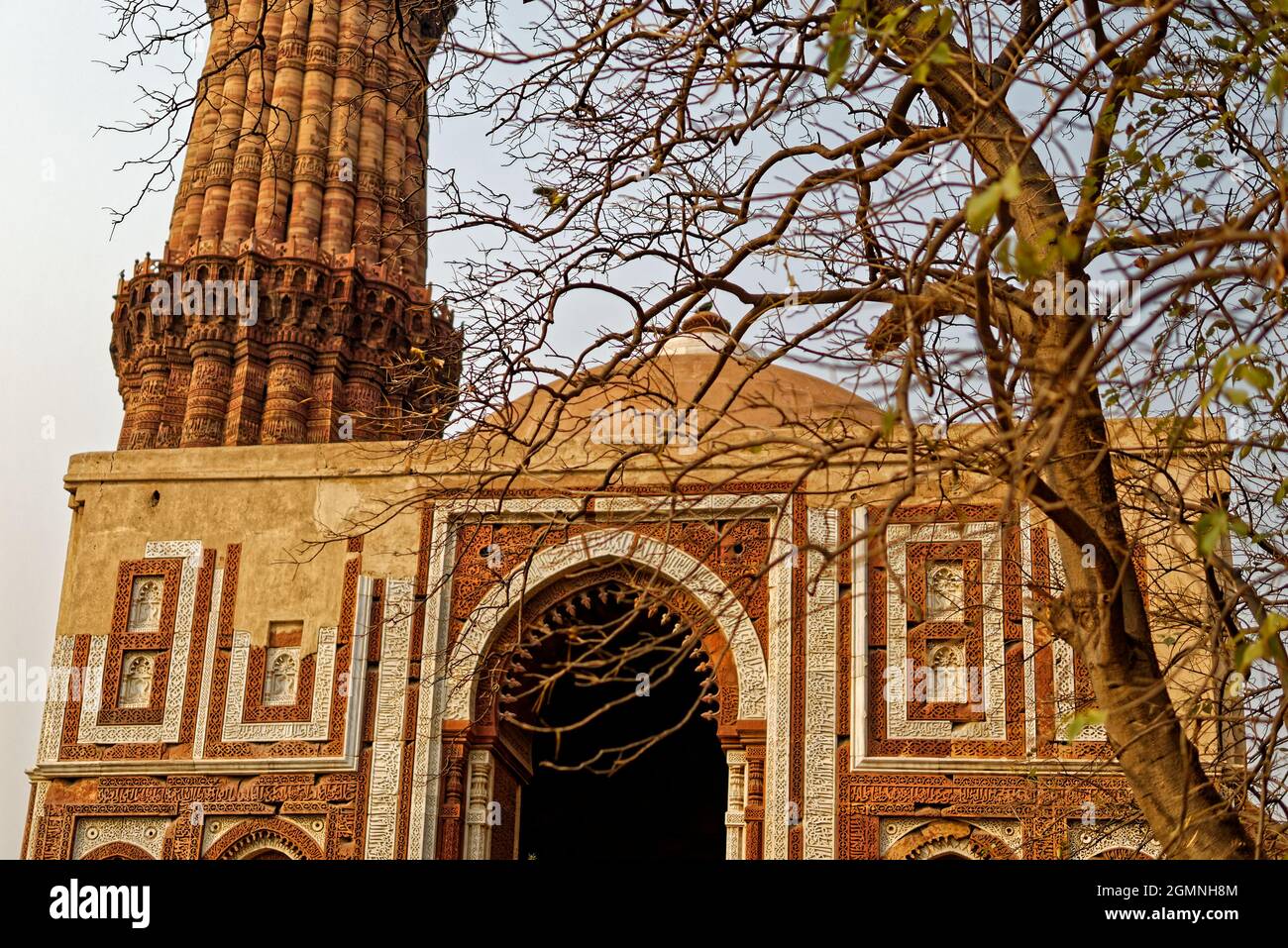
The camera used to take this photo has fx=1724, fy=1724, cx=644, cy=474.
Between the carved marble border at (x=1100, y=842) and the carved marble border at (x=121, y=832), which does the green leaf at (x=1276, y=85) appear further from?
the carved marble border at (x=121, y=832)

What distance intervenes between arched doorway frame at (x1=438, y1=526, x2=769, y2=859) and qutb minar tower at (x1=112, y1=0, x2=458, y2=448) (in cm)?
684

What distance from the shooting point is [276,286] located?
18406mm

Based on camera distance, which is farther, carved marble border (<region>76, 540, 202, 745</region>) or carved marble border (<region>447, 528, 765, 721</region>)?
carved marble border (<region>76, 540, 202, 745</region>)

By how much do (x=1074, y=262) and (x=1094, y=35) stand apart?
2.55 ft

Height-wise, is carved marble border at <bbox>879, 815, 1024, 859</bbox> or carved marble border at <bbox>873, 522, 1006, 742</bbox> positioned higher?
carved marble border at <bbox>873, 522, 1006, 742</bbox>

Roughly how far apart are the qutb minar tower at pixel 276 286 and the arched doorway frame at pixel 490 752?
6.84 meters

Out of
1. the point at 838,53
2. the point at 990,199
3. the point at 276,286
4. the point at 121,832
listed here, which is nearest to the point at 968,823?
the point at 121,832

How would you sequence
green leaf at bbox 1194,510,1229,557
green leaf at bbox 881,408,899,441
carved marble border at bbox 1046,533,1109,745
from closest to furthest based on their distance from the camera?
green leaf at bbox 1194,510,1229,557, green leaf at bbox 881,408,899,441, carved marble border at bbox 1046,533,1109,745

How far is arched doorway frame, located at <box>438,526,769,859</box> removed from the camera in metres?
10.8

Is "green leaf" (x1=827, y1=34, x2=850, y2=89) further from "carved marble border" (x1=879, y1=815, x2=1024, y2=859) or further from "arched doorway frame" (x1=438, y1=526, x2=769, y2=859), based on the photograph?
"carved marble border" (x1=879, y1=815, x2=1024, y2=859)

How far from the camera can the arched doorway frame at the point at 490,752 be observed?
10781 mm

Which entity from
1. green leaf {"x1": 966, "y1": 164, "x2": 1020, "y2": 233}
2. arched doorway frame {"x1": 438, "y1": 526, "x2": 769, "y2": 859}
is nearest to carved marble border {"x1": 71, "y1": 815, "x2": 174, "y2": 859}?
arched doorway frame {"x1": 438, "y1": 526, "x2": 769, "y2": 859}
